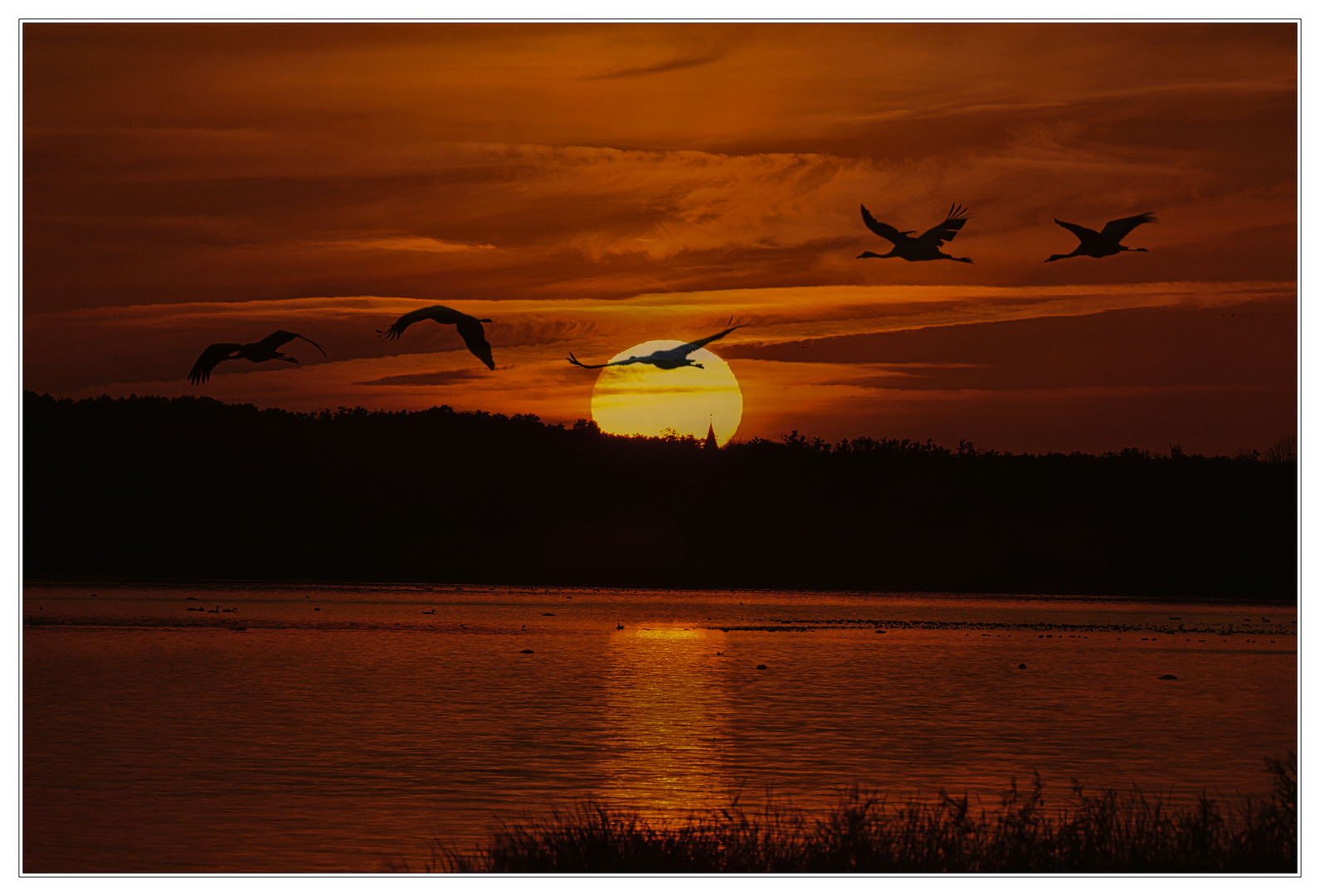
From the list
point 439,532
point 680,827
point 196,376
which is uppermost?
point 196,376

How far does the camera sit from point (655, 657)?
181ft

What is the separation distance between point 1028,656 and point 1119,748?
2401 cm

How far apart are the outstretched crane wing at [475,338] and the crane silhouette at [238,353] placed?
212cm

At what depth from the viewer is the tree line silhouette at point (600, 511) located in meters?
142

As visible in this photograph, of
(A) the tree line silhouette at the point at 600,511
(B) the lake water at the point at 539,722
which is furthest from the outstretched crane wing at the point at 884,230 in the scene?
(A) the tree line silhouette at the point at 600,511

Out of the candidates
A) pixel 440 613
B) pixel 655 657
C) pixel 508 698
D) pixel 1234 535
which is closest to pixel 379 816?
pixel 508 698

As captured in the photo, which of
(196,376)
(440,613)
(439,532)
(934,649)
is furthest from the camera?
(439,532)

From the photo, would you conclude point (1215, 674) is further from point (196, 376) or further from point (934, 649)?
point (196, 376)

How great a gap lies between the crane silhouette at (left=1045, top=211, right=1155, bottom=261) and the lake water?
29.6 feet

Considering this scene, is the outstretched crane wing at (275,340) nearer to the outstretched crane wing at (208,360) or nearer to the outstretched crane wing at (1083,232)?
the outstretched crane wing at (208,360)

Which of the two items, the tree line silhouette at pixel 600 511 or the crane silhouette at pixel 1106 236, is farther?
the tree line silhouette at pixel 600 511

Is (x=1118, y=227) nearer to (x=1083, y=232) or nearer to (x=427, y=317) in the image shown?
(x=1083, y=232)

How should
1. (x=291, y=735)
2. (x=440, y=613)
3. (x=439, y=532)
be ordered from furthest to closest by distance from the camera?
(x=439, y=532), (x=440, y=613), (x=291, y=735)

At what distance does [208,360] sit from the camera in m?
22.1
